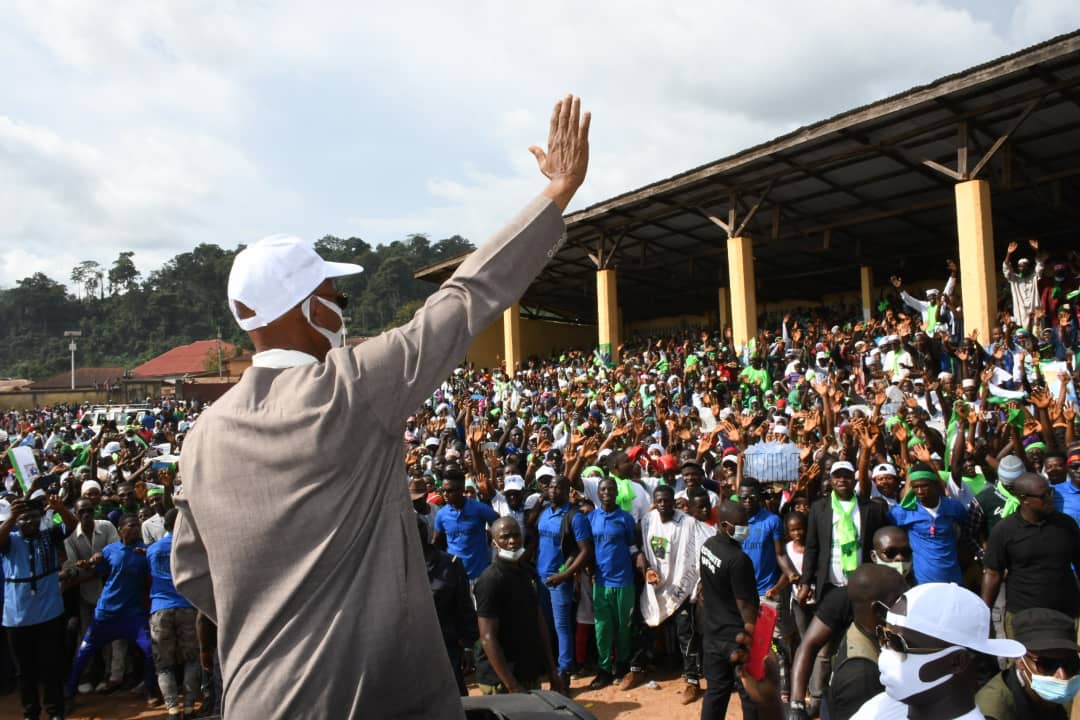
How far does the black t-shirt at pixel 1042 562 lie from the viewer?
454cm

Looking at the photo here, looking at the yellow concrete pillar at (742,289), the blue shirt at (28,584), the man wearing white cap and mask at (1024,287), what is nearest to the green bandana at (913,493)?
the blue shirt at (28,584)

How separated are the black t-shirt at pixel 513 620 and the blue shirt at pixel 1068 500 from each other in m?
3.62

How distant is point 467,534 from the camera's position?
6320 mm

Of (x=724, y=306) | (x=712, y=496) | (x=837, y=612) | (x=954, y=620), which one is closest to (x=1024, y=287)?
(x=712, y=496)

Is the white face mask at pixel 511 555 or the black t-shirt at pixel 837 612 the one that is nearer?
the black t-shirt at pixel 837 612

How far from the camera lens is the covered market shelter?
449 inches

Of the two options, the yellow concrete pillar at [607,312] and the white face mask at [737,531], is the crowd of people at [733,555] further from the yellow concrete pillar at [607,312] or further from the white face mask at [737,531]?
the yellow concrete pillar at [607,312]

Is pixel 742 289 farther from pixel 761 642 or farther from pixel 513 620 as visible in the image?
pixel 513 620

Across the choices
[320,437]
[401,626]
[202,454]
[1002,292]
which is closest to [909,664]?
[401,626]

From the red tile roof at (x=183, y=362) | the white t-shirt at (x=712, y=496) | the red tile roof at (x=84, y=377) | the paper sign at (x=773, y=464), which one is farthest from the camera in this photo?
the red tile roof at (x=183, y=362)

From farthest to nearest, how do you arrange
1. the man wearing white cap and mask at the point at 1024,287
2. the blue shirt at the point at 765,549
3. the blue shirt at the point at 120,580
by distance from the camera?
the man wearing white cap and mask at the point at 1024,287 < the blue shirt at the point at 120,580 < the blue shirt at the point at 765,549

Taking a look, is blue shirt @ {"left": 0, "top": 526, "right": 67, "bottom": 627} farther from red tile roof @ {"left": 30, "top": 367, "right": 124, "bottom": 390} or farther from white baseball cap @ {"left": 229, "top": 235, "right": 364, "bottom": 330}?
red tile roof @ {"left": 30, "top": 367, "right": 124, "bottom": 390}

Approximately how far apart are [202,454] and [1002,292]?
19678 millimetres

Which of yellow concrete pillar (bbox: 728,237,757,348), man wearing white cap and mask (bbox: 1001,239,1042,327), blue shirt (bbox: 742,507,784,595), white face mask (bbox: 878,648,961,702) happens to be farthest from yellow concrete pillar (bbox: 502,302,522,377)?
white face mask (bbox: 878,648,961,702)
